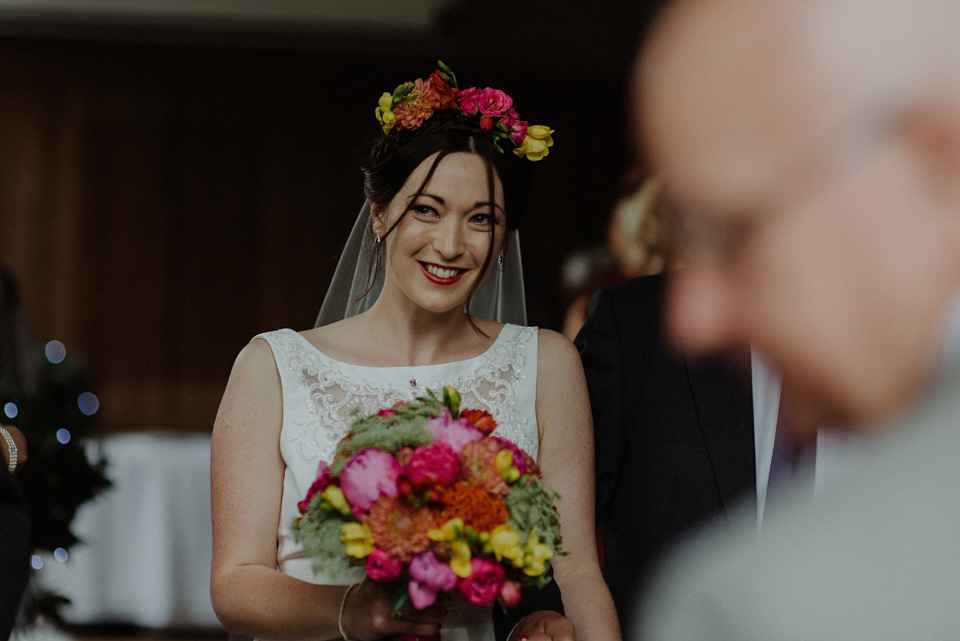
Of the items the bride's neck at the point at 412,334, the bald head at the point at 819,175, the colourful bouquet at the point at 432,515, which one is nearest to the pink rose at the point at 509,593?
the colourful bouquet at the point at 432,515

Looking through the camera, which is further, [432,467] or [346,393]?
[346,393]

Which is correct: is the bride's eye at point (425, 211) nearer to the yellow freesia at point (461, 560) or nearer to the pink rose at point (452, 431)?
the pink rose at point (452, 431)

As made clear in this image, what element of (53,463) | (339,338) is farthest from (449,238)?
(53,463)

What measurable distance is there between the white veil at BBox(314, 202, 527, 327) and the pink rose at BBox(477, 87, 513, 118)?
38 cm

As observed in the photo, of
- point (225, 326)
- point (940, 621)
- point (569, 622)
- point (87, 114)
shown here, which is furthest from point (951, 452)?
point (87, 114)

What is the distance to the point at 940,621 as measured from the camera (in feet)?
1.17

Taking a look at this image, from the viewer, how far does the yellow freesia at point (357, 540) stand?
1540 mm

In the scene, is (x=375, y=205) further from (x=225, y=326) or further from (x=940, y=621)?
(x=225, y=326)

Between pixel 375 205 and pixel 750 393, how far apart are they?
3.60 ft

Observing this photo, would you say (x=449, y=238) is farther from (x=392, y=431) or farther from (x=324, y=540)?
(x=324, y=540)

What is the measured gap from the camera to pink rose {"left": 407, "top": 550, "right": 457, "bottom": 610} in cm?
152

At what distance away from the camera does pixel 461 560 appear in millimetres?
1521

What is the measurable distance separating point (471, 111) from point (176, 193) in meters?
7.52

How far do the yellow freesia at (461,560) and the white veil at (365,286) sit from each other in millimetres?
1389
